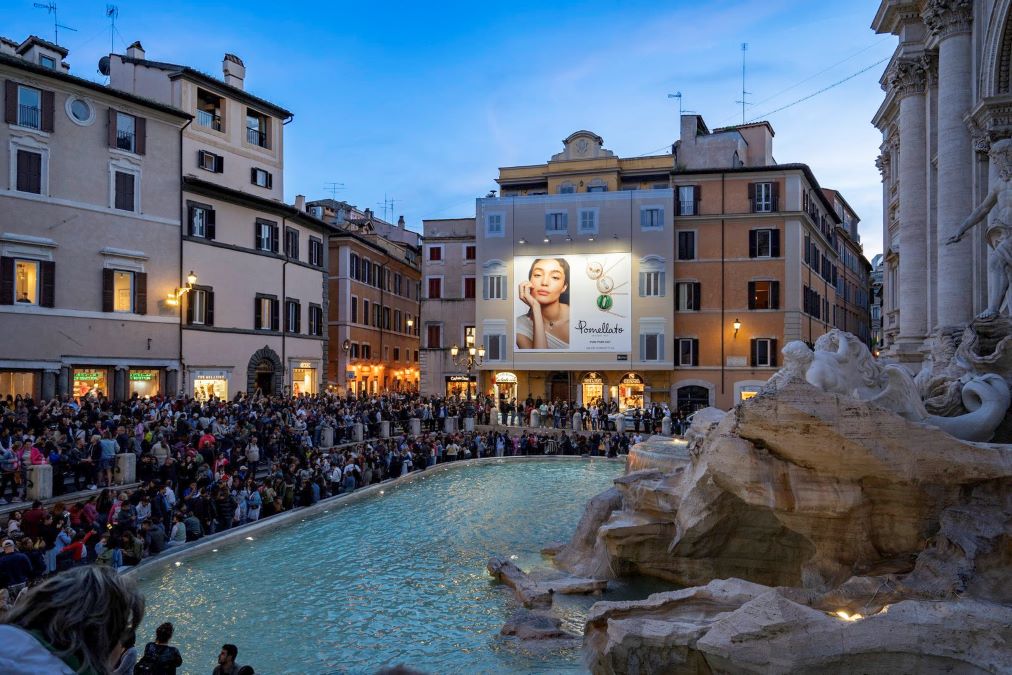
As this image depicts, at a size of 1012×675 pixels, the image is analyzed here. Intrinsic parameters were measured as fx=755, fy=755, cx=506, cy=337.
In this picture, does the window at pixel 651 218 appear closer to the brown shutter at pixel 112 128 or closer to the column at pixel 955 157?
the column at pixel 955 157

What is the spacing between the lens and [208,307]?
1219 inches

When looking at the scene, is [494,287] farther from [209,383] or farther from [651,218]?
[209,383]

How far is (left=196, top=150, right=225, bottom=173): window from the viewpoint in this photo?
106 ft

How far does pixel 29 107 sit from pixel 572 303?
25.0 metres

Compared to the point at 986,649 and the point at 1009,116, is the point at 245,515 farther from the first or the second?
the point at 1009,116

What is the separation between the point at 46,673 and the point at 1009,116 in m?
18.1

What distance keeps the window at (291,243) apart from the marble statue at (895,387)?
3027 centimetres

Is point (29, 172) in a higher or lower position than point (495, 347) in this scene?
higher

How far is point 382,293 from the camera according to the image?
50.6 metres

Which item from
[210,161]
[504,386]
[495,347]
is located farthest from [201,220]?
[504,386]

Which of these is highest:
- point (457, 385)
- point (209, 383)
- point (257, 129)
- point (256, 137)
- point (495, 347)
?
point (257, 129)

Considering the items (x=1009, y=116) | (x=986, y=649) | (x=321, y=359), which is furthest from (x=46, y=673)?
(x=321, y=359)

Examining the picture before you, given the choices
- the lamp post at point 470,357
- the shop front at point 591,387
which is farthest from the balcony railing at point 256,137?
the shop front at point 591,387

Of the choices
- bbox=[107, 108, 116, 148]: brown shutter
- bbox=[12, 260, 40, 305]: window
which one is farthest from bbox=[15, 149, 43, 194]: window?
bbox=[107, 108, 116, 148]: brown shutter
